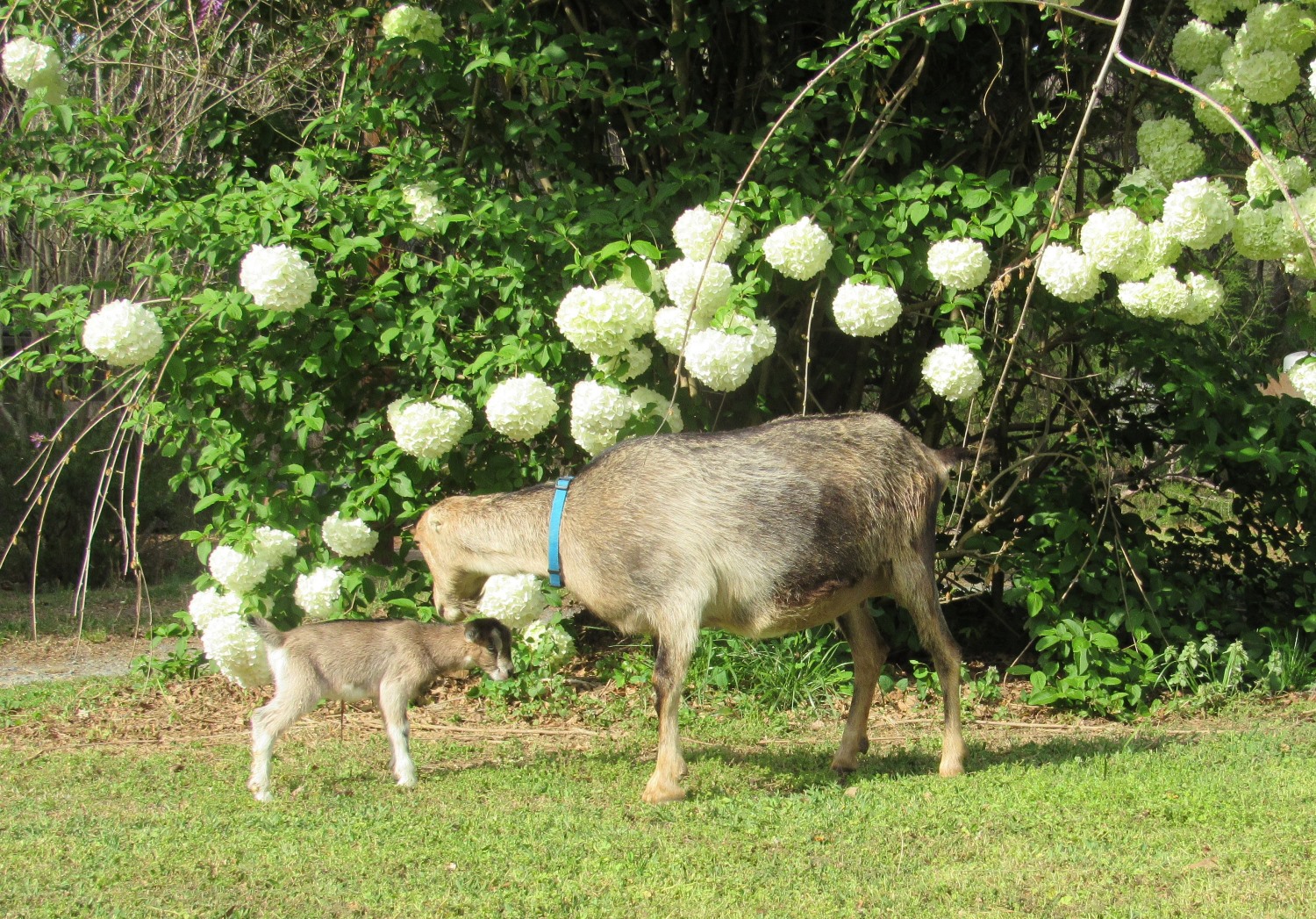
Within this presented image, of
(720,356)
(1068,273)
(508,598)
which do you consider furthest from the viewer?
(508,598)

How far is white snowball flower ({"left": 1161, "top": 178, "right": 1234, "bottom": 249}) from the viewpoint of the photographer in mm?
5812

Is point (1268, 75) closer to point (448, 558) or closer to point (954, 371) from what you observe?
point (954, 371)

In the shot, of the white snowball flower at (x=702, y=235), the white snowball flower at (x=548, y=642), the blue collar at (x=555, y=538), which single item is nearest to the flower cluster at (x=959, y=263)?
the white snowball flower at (x=702, y=235)

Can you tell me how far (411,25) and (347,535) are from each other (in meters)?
2.61

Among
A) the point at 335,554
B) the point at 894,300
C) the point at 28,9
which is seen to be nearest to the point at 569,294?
the point at 894,300

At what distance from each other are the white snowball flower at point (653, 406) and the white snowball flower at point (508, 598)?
95cm

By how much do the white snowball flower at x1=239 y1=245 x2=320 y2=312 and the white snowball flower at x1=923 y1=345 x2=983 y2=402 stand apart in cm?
287

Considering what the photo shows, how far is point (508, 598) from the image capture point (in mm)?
6168

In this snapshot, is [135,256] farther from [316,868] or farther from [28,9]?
[316,868]

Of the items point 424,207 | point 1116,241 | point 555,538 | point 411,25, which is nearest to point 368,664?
point 555,538

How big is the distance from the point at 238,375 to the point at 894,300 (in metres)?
3.16

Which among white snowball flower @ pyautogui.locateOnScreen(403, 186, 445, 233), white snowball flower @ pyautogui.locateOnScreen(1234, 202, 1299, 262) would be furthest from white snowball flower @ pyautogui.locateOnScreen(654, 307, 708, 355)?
white snowball flower @ pyautogui.locateOnScreen(1234, 202, 1299, 262)

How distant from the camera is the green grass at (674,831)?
13.7ft

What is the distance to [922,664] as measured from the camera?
303 inches
